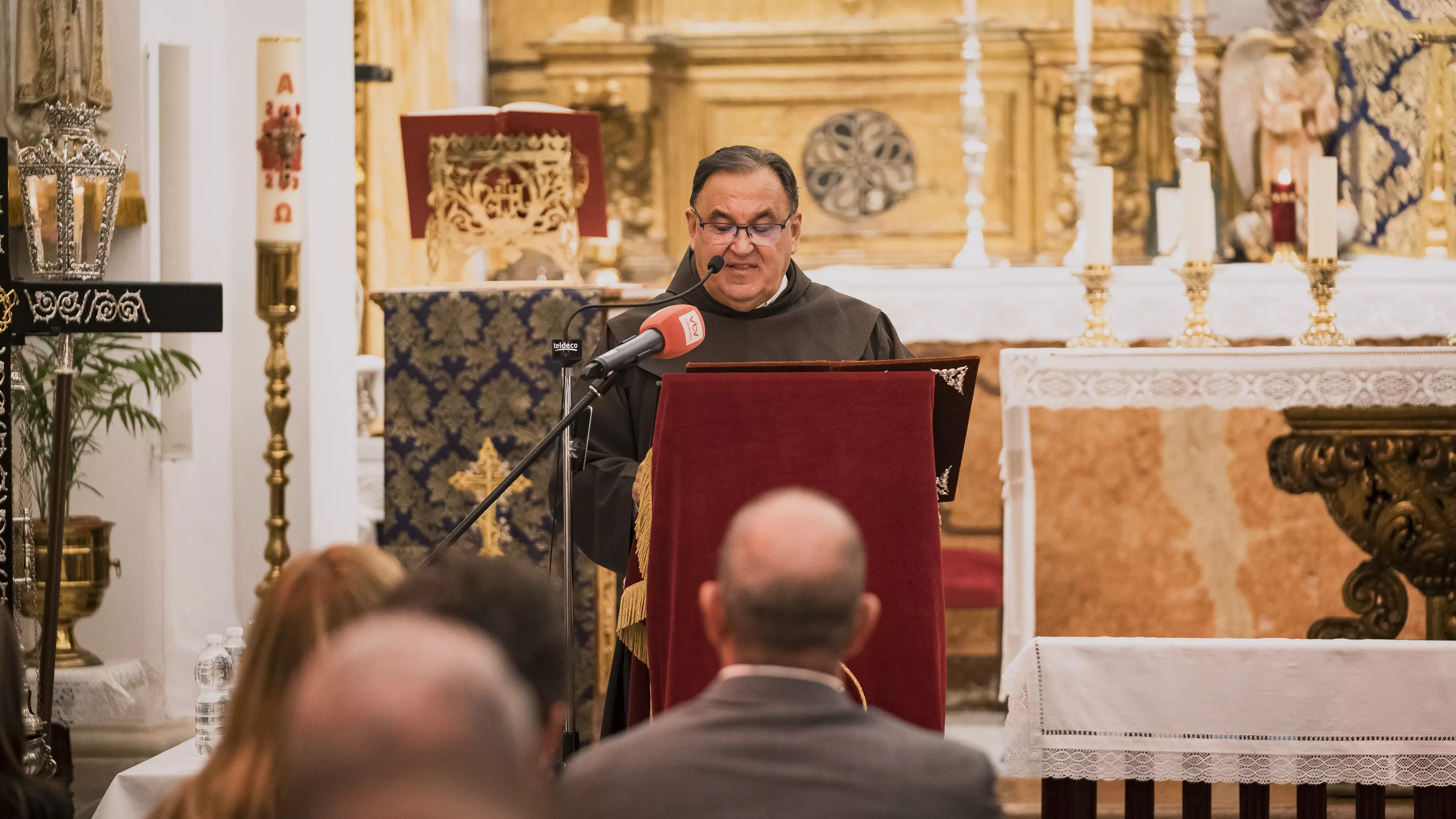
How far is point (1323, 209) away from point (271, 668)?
387 centimetres

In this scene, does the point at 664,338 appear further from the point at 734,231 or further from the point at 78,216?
the point at 78,216

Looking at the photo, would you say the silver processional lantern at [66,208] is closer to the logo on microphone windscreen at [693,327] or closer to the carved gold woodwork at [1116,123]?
the logo on microphone windscreen at [693,327]

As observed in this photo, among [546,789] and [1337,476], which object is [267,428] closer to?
[1337,476]

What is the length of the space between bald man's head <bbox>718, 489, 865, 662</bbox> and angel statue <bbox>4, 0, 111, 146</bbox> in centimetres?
424

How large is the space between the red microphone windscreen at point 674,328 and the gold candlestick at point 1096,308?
87.4 inches

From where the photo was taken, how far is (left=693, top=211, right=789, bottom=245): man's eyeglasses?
3688 millimetres

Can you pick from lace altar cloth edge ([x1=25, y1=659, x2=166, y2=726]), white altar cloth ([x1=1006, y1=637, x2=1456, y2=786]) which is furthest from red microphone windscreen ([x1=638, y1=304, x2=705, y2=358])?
lace altar cloth edge ([x1=25, y1=659, x2=166, y2=726])

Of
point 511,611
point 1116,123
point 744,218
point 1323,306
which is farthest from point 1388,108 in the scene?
point 511,611

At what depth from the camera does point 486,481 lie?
539 centimetres

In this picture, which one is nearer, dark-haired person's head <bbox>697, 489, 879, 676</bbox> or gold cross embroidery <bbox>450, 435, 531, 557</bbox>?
dark-haired person's head <bbox>697, 489, 879, 676</bbox>

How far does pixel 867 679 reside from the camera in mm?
3023

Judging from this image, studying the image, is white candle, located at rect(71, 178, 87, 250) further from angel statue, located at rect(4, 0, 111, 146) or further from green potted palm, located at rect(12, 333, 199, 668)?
angel statue, located at rect(4, 0, 111, 146)

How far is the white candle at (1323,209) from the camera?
15.9ft

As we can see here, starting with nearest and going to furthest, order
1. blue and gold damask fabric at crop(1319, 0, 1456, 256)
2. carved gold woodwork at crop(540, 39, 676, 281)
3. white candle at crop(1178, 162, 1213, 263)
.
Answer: white candle at crop(1178, 162, 1213, 263), blue and gold damask fabric at crop(1319, 0, 1456, 256), carved gold woodwork at crop(540, 39, 676, 281)
